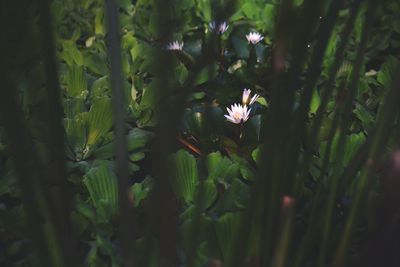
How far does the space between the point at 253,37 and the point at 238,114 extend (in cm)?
46

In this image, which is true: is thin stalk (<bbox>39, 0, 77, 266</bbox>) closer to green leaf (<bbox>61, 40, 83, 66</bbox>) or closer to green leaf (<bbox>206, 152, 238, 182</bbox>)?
green leaf (<bbox>206, 152, 238, 182</bbox>)

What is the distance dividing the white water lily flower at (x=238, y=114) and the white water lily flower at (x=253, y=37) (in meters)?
0.41

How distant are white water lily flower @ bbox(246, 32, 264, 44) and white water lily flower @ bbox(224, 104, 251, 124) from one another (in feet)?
1.35

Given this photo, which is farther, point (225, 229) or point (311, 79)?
point (225, 229)

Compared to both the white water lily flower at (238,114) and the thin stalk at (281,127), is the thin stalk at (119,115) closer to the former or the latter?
the thin stalk at (281,127)

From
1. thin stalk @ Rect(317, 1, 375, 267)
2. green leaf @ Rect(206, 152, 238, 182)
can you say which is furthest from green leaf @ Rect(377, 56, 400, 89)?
thin stalk @ Rect(317, 1, 375, 267)

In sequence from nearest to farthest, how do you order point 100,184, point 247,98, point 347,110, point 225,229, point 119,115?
point 119,115, point 347,110, point 225,229, point 100,184, point 247,98

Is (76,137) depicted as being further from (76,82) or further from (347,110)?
(347,110)

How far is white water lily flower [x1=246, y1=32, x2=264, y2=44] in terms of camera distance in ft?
5.98

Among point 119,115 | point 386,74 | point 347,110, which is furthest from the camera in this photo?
point 386,74

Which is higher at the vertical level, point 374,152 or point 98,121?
point 98,121

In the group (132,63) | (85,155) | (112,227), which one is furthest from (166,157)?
(132,63)

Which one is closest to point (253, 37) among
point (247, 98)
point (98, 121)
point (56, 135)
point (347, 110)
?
point (247, 98)

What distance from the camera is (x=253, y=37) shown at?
183 centimetres
